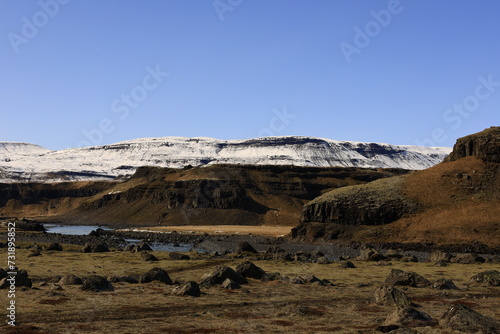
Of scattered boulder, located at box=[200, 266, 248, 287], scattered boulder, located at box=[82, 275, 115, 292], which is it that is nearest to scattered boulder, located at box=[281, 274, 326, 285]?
scattered boulder, located at box=[200, 266, 248, 287]

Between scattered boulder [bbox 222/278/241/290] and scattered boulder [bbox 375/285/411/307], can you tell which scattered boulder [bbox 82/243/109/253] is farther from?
scattered boulder [bbox 375/285/411/307]

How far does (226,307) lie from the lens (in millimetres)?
26734

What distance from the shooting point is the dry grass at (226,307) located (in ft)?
70.0

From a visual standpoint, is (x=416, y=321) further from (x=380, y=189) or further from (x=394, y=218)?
(x=380, y=189)

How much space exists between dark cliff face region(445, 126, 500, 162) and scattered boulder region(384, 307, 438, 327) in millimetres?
81823

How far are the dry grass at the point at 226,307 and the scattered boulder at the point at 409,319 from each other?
3.21 ft

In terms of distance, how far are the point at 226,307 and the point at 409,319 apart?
9872mm

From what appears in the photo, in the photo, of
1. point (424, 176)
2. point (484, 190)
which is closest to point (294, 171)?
point (424, 176)

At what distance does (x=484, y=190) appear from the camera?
8800cm

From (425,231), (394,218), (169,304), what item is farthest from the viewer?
(394,218)

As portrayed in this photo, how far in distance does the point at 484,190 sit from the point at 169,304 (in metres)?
77.1

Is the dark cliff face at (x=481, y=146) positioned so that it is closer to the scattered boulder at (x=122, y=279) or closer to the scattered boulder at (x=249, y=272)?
the scattered boulder at (x=249, y=272)

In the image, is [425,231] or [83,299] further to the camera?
[425,231]

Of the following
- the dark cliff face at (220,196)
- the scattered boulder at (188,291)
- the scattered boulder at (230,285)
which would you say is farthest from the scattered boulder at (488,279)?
the dark cliff face at (220,196)
